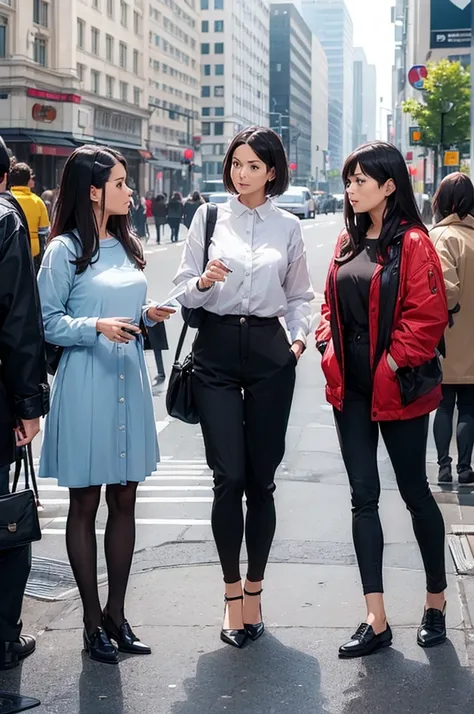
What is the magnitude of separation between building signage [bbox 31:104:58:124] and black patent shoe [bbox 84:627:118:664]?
55.6 m

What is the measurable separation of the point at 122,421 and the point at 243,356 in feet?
1.74

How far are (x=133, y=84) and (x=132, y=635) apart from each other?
77.9m

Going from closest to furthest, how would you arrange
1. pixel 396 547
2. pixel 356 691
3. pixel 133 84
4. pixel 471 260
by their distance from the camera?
pixel 356 691 → pixel 396 547 → pixel 471 260 → pixel 133 84

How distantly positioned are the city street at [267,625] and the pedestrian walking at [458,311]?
0.54 metres

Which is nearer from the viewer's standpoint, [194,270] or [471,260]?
[194,270]

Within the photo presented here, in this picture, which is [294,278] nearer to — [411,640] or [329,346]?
[329,346]

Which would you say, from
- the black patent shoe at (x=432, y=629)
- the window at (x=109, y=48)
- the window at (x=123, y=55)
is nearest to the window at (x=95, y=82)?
the window at (x=109, y=48)

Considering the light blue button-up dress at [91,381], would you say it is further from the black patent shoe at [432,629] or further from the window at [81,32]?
the window at [81,32]

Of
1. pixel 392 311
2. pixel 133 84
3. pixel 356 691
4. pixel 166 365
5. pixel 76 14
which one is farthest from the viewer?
pixel 133 84

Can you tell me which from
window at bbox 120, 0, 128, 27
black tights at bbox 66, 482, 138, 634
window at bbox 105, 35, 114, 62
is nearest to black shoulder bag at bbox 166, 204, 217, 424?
black tights at bbox 66, 482, 138, 634

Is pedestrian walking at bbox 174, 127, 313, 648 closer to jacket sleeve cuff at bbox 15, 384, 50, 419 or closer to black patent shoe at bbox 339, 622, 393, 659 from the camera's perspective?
black patent shoe at bbox 339, 622, 393, 659

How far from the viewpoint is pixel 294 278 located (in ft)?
15.4

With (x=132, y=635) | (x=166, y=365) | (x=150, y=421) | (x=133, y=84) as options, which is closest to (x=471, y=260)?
(x=150, y=421)

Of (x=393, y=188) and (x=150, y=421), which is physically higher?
(x=393, y=188)
